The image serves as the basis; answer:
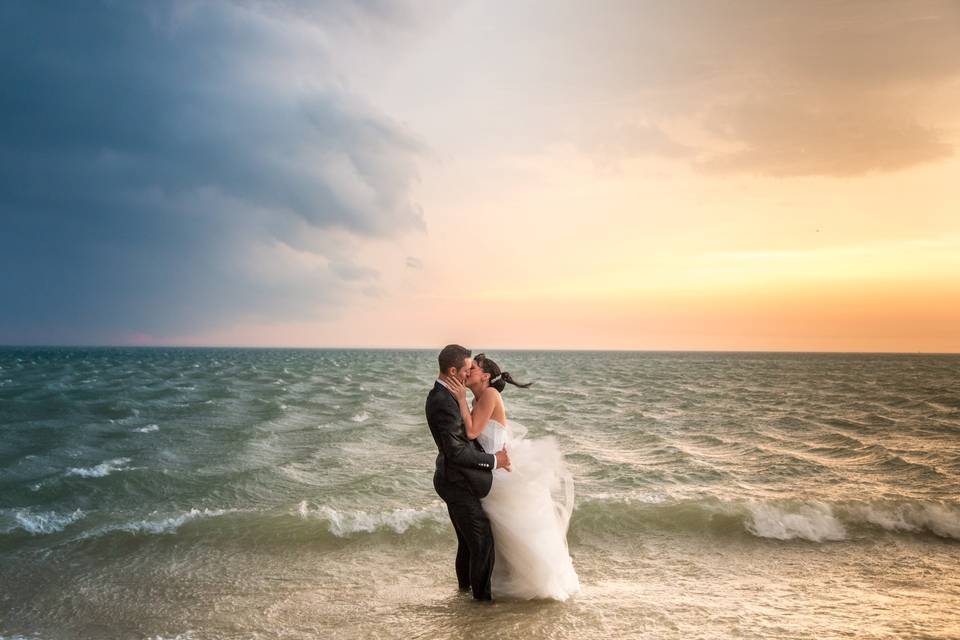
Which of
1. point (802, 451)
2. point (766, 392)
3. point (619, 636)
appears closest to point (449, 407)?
point (619, 636)

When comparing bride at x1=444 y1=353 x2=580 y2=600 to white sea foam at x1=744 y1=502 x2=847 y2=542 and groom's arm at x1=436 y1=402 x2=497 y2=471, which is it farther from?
white sea foam at x1=744 y1=502 x2=847 y2=542

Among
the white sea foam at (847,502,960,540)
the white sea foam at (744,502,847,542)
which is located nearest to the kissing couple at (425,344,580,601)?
the white sea foam at (744,502,847,542)

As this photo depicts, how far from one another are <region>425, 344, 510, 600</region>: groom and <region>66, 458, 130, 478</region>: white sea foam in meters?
11.0

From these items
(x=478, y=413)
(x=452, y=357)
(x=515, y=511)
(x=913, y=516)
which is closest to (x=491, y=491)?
(x=515, y=511)

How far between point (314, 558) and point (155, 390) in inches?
1241

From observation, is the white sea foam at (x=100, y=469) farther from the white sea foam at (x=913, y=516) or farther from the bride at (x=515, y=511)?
the white sea foam at (x=913, y=516)

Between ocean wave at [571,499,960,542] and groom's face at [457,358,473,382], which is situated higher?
groom's face at [457,358,473,382]

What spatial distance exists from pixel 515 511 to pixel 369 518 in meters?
4.88

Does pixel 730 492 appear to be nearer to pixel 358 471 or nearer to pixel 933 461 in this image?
pixel 933 461

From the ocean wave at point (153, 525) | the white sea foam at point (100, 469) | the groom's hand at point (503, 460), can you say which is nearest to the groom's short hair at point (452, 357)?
the groom's hand at point (503, 460)

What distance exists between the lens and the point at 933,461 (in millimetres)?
14711

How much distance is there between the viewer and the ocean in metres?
6.34

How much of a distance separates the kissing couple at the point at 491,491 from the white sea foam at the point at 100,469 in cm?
1103

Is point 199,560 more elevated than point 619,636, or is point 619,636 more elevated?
point 619,636
